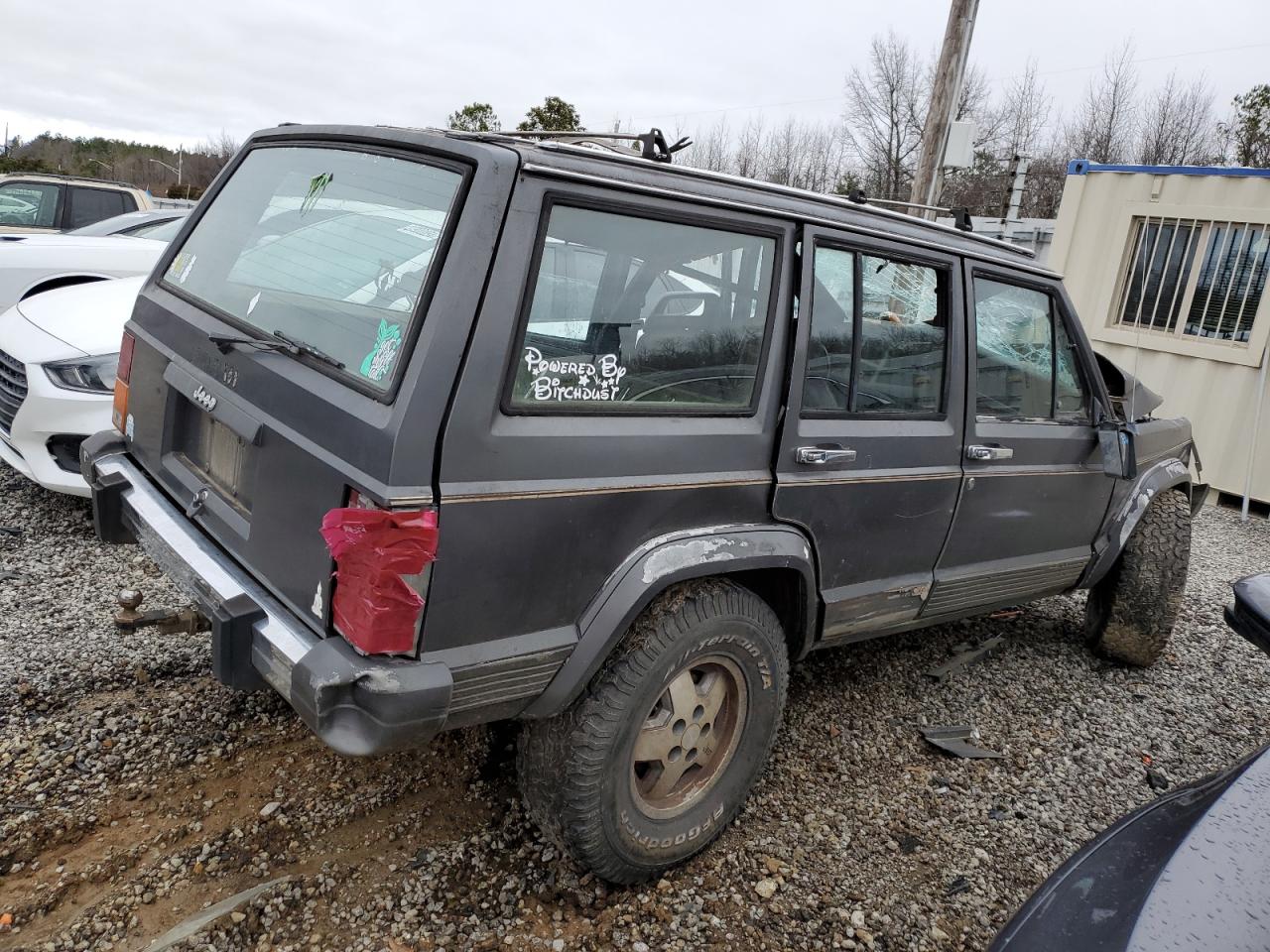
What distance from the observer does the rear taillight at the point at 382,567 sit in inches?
71.1

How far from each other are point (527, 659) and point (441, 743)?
1.12 metres

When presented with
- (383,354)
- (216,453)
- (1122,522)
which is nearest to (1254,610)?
(1122,522)

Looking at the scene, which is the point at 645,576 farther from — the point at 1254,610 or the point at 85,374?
the point at 85,374

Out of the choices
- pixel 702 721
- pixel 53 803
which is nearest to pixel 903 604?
pixel 702 721

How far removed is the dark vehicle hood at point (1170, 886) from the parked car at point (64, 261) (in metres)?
6.39

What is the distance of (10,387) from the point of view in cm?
416

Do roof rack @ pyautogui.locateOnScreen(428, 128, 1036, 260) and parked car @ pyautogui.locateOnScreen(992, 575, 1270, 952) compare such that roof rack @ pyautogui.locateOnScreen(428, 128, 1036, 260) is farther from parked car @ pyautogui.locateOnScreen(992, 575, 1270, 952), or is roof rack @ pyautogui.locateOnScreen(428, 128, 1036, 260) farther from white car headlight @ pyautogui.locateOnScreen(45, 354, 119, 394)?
white car headlight @ pyautogui.locateOnScreen(45, 354, 119, 394)

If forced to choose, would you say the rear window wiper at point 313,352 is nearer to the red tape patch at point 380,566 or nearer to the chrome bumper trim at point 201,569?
the red tape patch at point 380,566

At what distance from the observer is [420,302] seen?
1.94 m

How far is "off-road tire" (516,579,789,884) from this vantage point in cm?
225

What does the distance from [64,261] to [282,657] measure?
209 inches

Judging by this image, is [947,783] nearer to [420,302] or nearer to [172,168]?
[420,302]

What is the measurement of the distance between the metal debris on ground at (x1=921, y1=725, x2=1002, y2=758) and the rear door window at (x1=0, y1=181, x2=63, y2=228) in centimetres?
974

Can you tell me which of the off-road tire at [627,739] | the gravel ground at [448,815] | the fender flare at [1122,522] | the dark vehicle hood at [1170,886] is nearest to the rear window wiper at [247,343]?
the off-road tire at [627,739]
